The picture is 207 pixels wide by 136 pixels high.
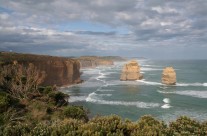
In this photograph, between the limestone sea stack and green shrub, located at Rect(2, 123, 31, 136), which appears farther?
the limestone sea stack

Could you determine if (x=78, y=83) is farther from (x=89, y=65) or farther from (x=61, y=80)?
(x=89, y=65)

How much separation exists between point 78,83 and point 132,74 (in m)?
18.3

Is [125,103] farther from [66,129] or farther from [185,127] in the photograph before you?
[66,129]

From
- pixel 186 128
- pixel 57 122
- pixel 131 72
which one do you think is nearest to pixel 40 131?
pixel 57 122

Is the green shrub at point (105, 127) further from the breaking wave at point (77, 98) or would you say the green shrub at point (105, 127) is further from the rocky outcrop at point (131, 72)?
the rocky outcrop at point (131, 72)

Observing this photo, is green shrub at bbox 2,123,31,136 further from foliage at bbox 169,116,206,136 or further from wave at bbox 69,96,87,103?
wave at bbox 69,96,87,103

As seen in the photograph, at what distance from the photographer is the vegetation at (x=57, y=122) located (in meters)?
13.2

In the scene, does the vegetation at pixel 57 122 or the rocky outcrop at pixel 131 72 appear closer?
the vegetation at pixel 57 122

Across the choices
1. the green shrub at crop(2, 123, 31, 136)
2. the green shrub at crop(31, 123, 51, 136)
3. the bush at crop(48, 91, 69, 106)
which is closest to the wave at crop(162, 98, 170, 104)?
the bush at crop(48, 91, 69, 106)

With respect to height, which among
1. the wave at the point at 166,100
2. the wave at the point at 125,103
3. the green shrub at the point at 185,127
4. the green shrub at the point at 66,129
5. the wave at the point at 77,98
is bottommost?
the wave at the point at 125,103

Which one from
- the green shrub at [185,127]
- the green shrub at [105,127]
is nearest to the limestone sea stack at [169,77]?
the green shrub at [185,127]

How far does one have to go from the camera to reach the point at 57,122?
52.9 ft

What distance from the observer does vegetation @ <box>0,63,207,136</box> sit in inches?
519

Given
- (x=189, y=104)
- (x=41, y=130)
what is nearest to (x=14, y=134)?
(x=41, y=130)
